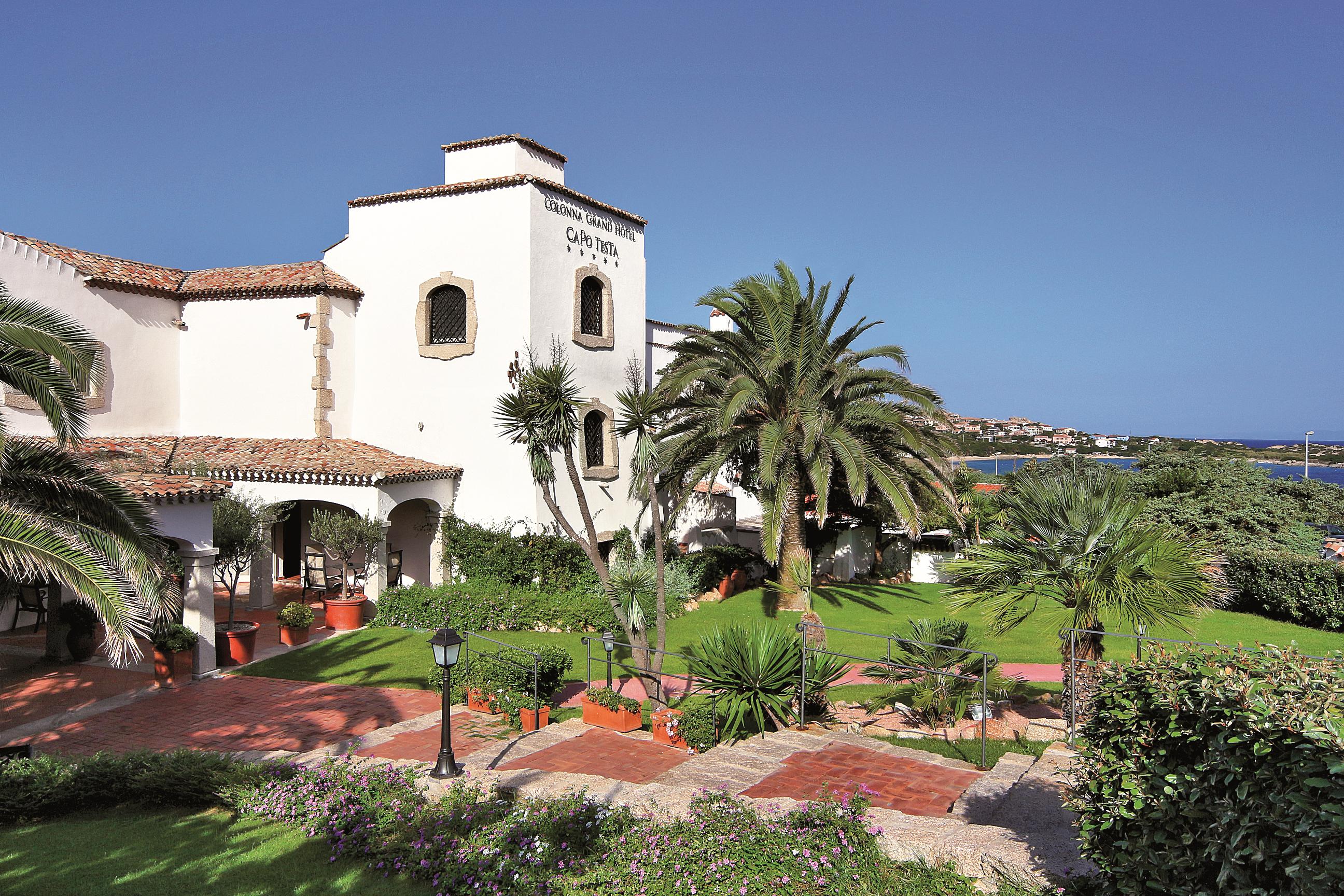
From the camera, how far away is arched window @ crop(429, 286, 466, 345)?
20.5 metres

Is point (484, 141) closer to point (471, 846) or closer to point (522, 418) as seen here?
point (522, 418)

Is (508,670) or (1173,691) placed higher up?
(1173,691)

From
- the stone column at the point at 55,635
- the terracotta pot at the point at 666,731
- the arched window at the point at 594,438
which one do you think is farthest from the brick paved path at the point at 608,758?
the arched window at the point at 594,438

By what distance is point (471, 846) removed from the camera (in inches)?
256

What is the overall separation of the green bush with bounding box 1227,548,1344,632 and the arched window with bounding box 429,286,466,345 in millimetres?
19986

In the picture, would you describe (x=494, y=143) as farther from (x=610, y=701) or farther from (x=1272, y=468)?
(x=1272, y=468)

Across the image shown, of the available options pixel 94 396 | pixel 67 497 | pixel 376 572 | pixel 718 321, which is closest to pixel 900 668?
pixel 67 497

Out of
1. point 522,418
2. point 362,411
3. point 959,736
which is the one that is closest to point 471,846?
point 959,736

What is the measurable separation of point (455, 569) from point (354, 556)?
8.41 feet

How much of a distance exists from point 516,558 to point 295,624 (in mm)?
5180

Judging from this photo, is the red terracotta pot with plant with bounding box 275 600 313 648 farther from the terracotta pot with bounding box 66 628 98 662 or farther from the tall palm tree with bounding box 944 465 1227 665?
the tall palm tree with bounding box 944 465 1227 665

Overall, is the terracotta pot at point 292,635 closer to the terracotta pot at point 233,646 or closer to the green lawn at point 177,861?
the terracotta pot at point 233,646

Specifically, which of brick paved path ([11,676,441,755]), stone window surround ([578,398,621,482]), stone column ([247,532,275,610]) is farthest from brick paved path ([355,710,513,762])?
stone window surround ([578,398,621,482])

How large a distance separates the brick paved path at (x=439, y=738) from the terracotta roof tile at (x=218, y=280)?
13.0m
